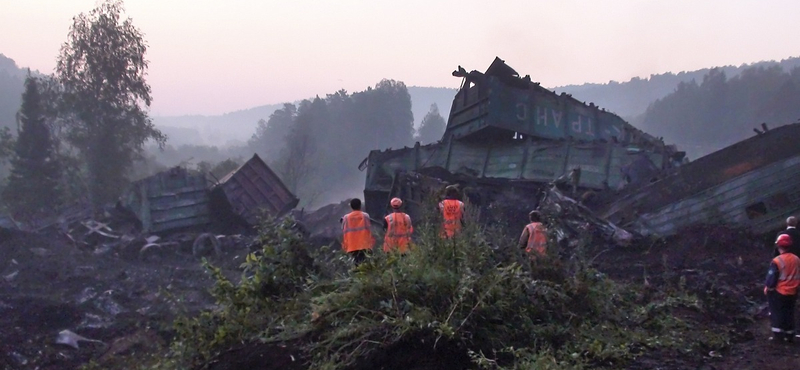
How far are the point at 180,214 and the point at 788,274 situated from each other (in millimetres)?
13569

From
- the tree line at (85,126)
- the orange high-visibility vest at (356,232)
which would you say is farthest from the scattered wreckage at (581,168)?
the tree line at (85,126)

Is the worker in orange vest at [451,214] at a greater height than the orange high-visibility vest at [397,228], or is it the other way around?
the worker in orange vest at [451,214]

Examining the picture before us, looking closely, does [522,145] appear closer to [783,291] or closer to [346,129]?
[783,291]

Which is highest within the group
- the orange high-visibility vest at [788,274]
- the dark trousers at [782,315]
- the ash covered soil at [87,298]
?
the orange high-visibility vest at [788,274]

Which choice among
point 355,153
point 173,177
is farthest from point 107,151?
point 355,153

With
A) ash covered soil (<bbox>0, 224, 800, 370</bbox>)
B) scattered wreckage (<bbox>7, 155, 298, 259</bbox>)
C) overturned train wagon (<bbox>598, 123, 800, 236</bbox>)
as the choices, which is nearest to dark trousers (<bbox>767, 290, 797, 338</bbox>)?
ash covered soil (<bbox>0, 224, 800, 370</bbox>)

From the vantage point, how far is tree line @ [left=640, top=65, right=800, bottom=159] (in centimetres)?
4119

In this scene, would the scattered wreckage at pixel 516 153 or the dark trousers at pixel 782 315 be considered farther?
the scattered wreckage at pixel 516 153

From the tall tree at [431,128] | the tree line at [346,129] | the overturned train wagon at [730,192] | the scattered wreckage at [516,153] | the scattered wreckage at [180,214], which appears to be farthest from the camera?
the tall tree at [431,128]

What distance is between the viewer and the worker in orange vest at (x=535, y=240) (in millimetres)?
5284

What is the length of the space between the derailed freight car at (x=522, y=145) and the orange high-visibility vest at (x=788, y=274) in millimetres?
6476

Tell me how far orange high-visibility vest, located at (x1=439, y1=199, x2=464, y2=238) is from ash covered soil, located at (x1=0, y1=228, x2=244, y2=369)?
2.45 metres

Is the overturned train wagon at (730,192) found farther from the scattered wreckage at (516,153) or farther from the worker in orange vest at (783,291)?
the worker in orange vest at (783,291)

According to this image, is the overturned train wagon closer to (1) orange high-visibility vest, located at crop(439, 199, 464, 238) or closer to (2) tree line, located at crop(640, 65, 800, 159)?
(1) orange high-visibility vest, located at crop(439, 199, 464, 238)
